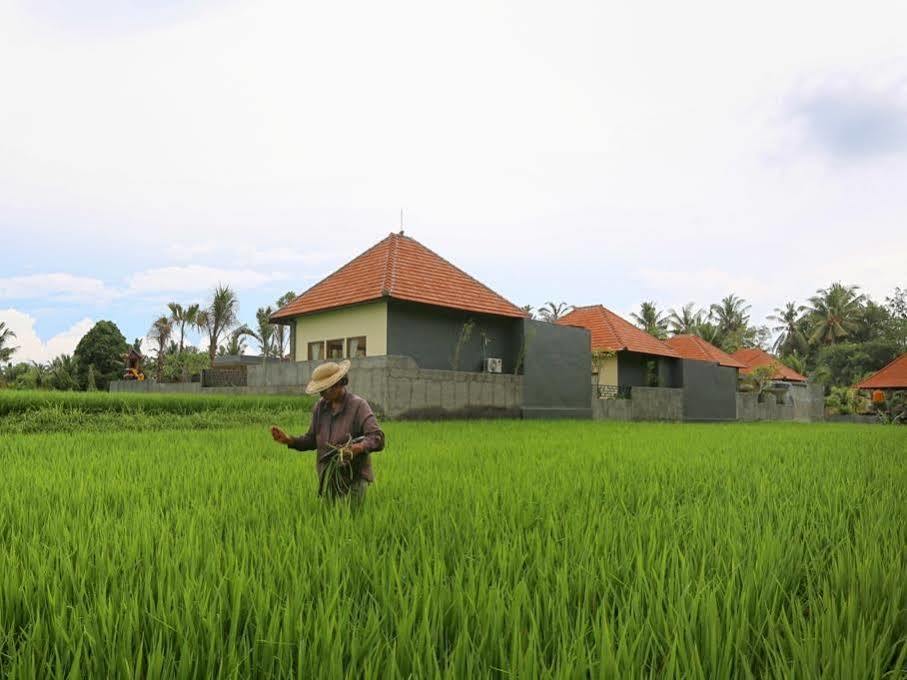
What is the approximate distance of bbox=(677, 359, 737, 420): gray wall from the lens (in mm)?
24578

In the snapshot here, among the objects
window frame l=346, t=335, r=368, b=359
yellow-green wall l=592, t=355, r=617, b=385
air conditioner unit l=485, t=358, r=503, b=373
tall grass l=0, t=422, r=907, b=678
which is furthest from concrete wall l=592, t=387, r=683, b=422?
tall grass l=0, t=422, r=907, b=678

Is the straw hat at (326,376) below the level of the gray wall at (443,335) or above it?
below

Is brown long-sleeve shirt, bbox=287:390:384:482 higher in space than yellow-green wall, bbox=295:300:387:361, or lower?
lower

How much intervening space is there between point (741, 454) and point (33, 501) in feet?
24.6

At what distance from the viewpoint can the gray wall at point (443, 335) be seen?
57.0 feet

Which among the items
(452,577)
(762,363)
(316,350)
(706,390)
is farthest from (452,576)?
(762,363)

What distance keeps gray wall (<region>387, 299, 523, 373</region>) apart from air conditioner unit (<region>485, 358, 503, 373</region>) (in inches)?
12.2

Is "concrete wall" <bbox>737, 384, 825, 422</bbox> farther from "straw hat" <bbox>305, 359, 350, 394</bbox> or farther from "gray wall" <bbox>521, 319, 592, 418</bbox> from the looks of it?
"straw hat" <bbox>305, 359, 350, 394</bbox>

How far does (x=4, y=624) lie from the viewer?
6.77 ft

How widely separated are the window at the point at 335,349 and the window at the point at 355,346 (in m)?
0.42

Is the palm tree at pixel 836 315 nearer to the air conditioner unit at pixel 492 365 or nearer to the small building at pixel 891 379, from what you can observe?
the small building at pixel 891 379

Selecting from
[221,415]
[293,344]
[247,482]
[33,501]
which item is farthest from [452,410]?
[33,501]

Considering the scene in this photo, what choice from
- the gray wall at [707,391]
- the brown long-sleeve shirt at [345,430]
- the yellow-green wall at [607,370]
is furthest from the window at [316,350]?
the brown long-sleeve shirt at [345,430]

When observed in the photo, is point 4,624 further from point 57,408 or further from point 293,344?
point 293,344
